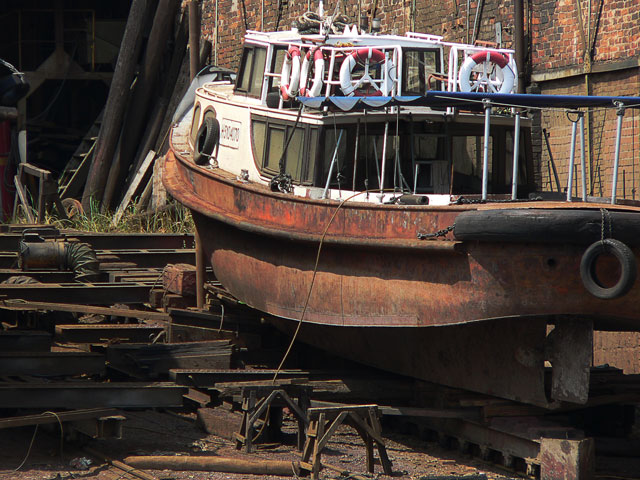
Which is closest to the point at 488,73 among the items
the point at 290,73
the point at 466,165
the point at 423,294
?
the point at 466,165

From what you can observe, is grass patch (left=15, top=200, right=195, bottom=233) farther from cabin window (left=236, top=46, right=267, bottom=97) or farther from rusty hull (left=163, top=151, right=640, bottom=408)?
rusty hull (left=163, top=151, right=640, bottom=408)

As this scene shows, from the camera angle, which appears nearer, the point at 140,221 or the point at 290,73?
the point at 290,73

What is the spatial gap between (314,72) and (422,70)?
117cm

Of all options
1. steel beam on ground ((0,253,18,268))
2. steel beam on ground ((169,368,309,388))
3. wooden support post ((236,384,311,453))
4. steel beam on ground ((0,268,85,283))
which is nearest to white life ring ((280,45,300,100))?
steel beam on ground ((169,368,309,388))

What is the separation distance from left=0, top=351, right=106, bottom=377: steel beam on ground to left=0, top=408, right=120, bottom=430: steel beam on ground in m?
1.15

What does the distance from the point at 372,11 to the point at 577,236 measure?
34.0 ft

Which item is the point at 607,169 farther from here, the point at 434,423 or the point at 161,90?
the point at 161,90

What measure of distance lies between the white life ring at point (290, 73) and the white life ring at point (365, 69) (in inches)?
18.3

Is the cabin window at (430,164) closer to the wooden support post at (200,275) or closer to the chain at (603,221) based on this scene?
the chain at (603,221)

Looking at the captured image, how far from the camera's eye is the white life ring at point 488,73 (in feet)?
30.4

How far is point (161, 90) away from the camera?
20.9 m

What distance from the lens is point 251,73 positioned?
10992mm

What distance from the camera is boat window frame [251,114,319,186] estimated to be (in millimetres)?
9188

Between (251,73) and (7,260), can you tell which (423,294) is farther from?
(7,260)
